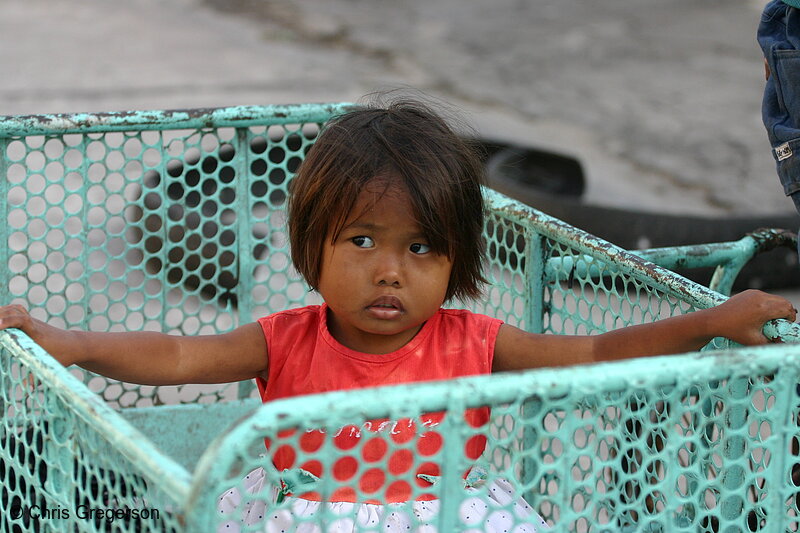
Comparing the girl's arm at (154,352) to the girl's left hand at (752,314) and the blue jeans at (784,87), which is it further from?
the blue jeans at (784,87)

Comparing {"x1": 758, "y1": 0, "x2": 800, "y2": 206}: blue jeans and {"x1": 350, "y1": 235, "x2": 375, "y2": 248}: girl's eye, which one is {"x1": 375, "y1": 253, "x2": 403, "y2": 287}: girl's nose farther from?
{"x1": 758, "y1": 0, "x2": 800, "y2": 206}: blue jeans

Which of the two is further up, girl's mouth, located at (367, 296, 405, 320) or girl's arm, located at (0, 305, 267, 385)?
girl's mouth, located at (367, 296, 405, 320)

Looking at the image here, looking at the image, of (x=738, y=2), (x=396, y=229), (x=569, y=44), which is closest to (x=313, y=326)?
(x=396, y=229)

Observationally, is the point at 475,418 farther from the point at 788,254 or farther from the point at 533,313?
the point at 788,254

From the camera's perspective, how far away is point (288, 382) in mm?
1933

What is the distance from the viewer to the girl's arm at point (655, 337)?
1653mm

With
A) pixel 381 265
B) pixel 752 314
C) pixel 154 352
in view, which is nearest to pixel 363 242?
pixel 381 265

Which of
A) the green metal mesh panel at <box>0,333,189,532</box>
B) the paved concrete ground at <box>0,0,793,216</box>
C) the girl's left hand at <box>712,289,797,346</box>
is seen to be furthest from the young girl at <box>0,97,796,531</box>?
the paved concrete ground at <box>0,0,793,216</box>

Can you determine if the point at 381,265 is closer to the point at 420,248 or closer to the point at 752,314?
the point at 420,248

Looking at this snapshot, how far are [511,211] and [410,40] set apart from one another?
7010mm

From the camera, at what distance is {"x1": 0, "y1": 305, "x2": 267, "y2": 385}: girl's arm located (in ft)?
5.66

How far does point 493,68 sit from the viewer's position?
27.4ft

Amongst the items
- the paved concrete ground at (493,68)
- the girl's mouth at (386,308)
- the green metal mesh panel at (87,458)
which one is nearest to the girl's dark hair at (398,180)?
the girl's mouth at (386,308)

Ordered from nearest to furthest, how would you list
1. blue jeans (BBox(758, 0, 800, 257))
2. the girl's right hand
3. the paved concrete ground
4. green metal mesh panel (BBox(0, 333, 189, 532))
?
green metal mesh panel (BBox(0, 333, 189, 532)), the girl's right hand, blue jeans (BBox(758, 0, 800, 257)), the paved concrete ground
